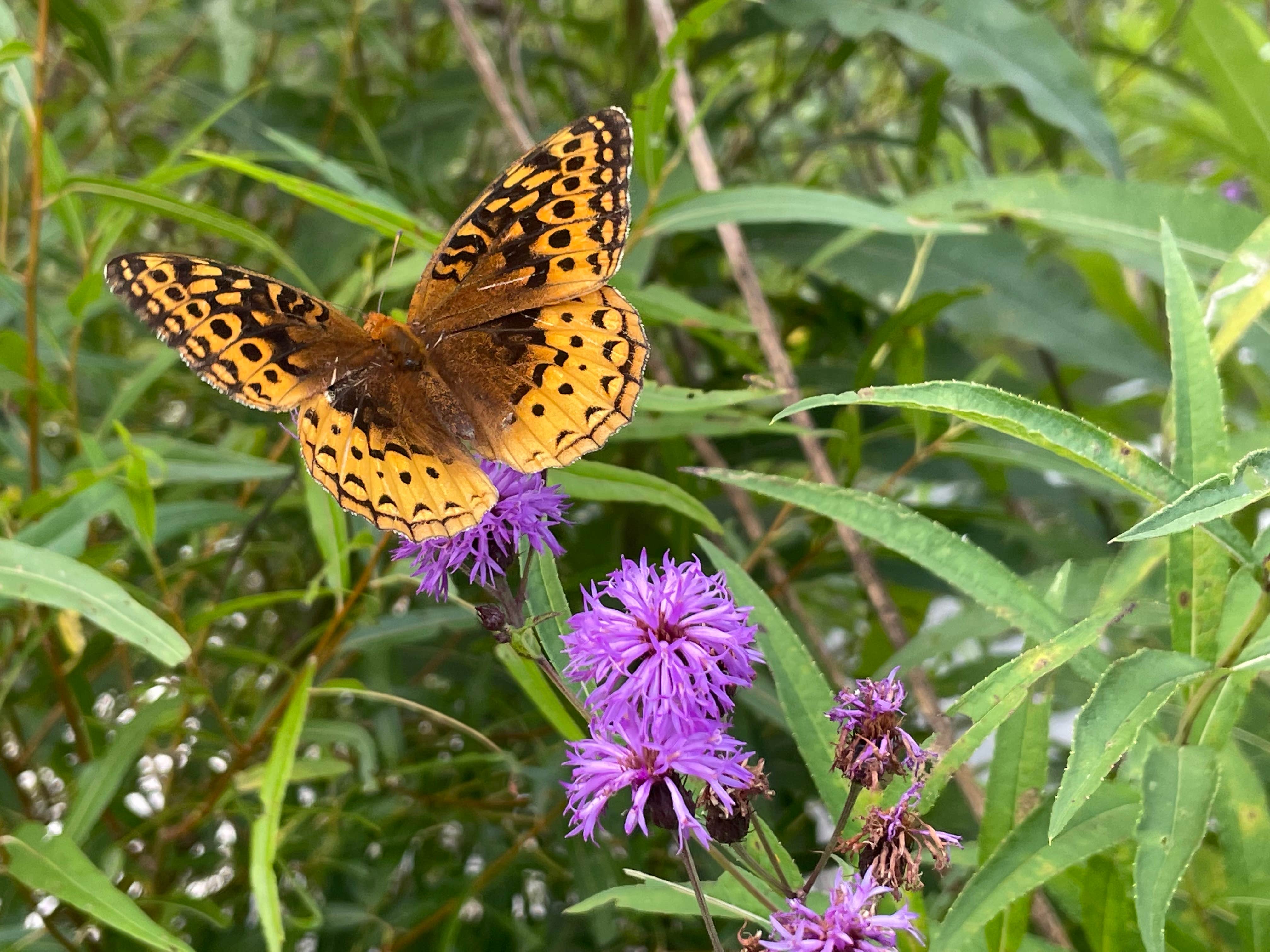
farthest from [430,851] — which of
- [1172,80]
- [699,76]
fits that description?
[1172,80]

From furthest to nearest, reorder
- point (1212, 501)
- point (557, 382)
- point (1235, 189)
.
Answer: point (1235, 189), point (557, 382), point (1212, 501)

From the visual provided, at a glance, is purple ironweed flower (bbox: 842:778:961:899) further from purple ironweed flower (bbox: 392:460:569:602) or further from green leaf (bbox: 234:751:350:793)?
green leaf (bbox: 234:751:350:793)

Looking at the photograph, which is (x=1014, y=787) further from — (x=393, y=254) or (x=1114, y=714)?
(x=393, y=254)

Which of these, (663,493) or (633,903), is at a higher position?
(663,493)

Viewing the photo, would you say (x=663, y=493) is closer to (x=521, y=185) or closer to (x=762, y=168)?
(x=521, y=185)

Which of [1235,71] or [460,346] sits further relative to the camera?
[1235,71]

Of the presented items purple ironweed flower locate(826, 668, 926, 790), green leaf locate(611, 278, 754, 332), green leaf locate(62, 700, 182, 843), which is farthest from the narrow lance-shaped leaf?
green leaf locate(62, 700, 182, 843)

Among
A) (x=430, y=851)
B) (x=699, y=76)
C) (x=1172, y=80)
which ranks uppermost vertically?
(x=699, y=76)

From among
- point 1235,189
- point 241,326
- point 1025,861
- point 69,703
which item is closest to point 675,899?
point 1025,861
